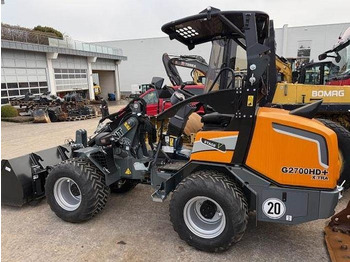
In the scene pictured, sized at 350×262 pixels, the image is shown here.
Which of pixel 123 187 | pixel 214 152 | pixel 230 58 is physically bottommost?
pixel 123 187

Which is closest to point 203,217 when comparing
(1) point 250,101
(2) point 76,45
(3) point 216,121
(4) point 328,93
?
(3) point 216,121

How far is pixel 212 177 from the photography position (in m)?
2.95

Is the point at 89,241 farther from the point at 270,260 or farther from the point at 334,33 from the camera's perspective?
the point at 334,33

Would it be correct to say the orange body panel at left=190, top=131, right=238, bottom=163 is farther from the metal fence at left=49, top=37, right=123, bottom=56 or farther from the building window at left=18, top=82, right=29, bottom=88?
the metal fence at left=49, top=37, right=123, bottom=56

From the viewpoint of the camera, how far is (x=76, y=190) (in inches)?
154

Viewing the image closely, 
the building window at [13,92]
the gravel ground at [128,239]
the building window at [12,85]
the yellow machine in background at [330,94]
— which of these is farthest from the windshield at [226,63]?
the building window at [13,92]

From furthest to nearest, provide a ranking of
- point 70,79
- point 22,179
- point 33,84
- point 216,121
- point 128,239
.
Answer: point 70,79, point 33,84, point 22,179, point 128,239, point 216,121

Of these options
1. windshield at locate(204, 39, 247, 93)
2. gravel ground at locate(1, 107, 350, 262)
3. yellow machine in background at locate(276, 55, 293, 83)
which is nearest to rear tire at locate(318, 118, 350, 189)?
gravel ground at locate(1, 107, 350, 262)

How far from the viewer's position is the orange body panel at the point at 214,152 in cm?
292

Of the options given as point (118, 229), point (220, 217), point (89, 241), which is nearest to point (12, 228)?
point (89, 241)

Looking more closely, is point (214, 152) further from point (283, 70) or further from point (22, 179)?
point (283, 70)

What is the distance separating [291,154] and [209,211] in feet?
3.42

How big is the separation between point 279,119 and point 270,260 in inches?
56.0

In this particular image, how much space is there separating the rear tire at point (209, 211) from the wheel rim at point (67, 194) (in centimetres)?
150
